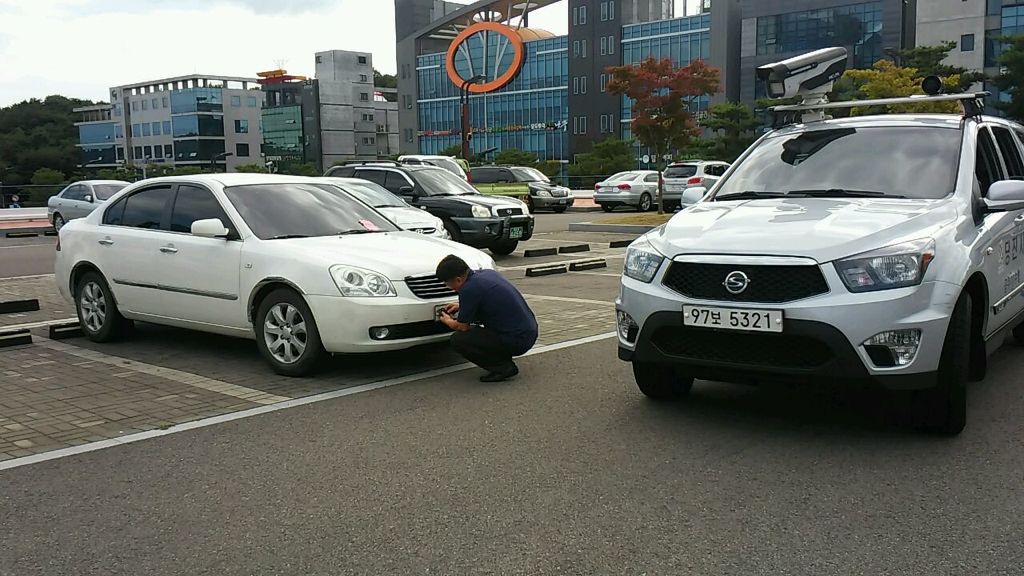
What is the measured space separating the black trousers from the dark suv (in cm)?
935

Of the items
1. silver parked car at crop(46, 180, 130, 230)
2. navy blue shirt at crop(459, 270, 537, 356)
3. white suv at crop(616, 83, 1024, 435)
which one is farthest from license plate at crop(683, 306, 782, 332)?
silver parked car at crop(46, 180, 130, 230)

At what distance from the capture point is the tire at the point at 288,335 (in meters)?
6.73

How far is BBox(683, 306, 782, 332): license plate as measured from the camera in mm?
4691

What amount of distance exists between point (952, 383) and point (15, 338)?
7.82 metres

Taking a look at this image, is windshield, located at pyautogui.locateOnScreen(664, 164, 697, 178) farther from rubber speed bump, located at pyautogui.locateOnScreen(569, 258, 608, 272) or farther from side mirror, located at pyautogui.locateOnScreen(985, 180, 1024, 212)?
side mirror, located at pyautogui.locateOnScreen(985, 180, 1024, 212)

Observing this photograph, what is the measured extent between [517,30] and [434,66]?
48.3 ft

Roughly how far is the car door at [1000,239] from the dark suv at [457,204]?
33.1 feet

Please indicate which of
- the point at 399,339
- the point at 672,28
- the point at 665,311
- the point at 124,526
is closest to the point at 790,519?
the point at 665,311

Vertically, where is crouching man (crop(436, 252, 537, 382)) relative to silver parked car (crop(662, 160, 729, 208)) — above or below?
below

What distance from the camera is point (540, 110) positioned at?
88.1 m

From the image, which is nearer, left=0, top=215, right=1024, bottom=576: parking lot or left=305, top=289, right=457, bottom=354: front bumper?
left=0, top=215, right=1024, bottom=576: parking lot

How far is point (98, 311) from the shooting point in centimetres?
847

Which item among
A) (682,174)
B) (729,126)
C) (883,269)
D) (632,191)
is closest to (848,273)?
(883,269)

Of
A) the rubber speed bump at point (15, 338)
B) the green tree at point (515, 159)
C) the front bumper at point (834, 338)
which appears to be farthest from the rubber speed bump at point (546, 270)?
the green tree at point (515, 159)
